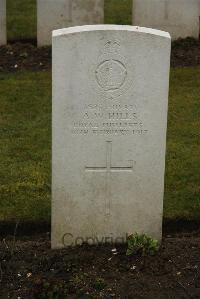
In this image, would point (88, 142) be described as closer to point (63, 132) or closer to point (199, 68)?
point (63, 132)

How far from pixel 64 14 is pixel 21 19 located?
1.58 meters

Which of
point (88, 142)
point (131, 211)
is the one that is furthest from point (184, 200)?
point (88, 142)

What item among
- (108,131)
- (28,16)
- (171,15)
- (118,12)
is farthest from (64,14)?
(108,131)

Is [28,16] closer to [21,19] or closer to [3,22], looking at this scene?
[21,19]

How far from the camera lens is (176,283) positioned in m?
5.12

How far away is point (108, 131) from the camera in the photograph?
5352 mm

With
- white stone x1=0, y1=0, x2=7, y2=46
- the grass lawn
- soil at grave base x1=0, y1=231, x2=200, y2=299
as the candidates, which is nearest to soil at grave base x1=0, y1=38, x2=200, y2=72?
white stone x1=0, y1=0, x2=7, y2=46

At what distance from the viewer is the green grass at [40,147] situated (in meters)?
6.52

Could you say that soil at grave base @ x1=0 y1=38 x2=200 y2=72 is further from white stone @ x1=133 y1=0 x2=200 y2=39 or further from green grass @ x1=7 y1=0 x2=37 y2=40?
green grass @ x1=7 y1=0 x2=37 y2=40

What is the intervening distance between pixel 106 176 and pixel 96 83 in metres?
0.68

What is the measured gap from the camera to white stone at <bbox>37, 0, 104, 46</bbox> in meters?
11.2

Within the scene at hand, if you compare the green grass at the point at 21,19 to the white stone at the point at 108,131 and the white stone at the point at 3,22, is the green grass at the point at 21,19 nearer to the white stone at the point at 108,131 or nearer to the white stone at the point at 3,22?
the white stone at the point at 3,22

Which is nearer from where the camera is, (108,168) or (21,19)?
(108,168)

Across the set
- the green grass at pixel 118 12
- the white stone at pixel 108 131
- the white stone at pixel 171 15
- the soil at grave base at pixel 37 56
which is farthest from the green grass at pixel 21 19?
the white stone at pixel 108 131
